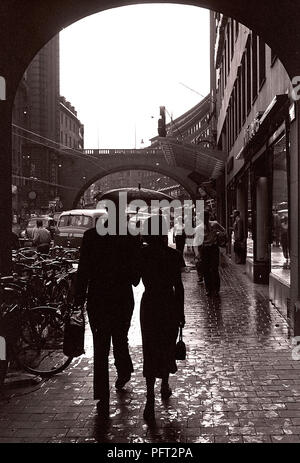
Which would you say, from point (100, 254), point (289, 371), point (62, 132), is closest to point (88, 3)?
point (100, 254)

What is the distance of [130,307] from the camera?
20.1 feet

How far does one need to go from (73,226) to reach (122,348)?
65.6 ft

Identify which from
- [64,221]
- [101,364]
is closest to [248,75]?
[64,221]

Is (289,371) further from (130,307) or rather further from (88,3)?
(88,3)

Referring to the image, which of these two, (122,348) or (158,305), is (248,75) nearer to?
(122,348)

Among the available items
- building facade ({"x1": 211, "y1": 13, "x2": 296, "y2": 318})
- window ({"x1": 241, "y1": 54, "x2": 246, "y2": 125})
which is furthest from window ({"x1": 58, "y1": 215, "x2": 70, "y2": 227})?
window ({"x1": 241, "y1": 54, "x2": 246, "y2": 125})

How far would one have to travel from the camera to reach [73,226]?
26094mm

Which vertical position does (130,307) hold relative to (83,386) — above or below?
above

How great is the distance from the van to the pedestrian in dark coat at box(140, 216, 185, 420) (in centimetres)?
1869

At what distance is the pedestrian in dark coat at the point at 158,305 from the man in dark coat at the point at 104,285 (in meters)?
0.22

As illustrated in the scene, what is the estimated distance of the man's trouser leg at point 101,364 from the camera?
228 inches

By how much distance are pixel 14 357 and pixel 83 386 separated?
0.84 meters

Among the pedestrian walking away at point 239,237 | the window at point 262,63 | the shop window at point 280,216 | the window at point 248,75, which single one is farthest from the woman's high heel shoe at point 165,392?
the pedestrian walking away at point 239,237
